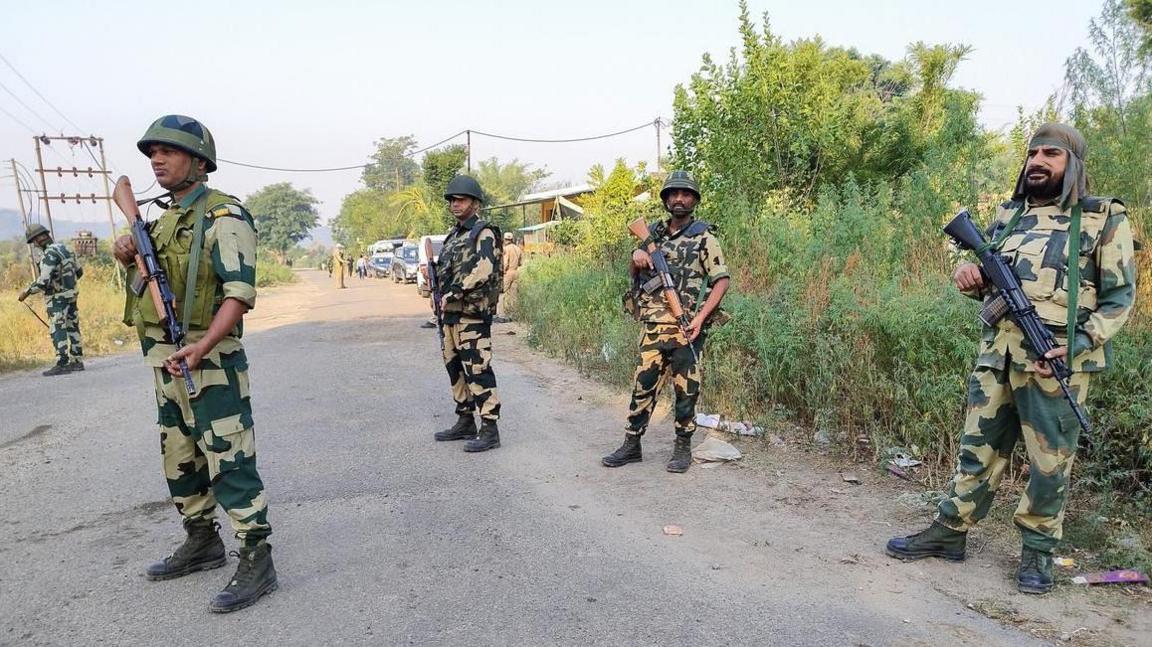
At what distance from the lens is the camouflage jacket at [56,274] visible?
8297 millimetres

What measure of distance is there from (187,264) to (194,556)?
52.7 inches

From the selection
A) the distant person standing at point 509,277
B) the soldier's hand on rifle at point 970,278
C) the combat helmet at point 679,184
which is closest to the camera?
the soldier's hand on rifle at point 970,278

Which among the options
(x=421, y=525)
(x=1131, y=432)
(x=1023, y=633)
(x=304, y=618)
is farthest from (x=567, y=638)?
(x=1131, y=432)

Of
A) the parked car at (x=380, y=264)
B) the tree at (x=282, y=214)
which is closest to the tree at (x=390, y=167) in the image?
the tree at (x=282, y=214)

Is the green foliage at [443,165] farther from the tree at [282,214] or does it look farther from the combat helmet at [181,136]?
the tree at [282,214]

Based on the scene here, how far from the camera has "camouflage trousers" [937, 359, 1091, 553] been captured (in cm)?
282

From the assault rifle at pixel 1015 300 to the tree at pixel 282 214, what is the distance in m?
86.7

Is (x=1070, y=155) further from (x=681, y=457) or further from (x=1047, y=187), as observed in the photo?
(x=681, y=457)

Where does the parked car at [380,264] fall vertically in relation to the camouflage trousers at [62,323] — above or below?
above

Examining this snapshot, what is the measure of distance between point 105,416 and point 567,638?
5376mm

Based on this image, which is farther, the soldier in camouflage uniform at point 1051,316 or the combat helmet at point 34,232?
the combat helmet at point 34,232

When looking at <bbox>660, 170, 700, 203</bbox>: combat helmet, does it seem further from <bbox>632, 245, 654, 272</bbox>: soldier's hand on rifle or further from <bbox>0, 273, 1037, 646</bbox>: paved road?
<bbox>0, 273, 1037, 646</bbox>: paved road

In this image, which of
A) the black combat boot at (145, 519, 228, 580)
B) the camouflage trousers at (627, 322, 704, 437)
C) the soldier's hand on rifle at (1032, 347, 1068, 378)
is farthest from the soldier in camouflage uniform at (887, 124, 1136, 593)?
the black combat boot at (145, 519, 228, 580)

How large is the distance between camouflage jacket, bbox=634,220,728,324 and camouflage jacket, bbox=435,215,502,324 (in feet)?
3.69
